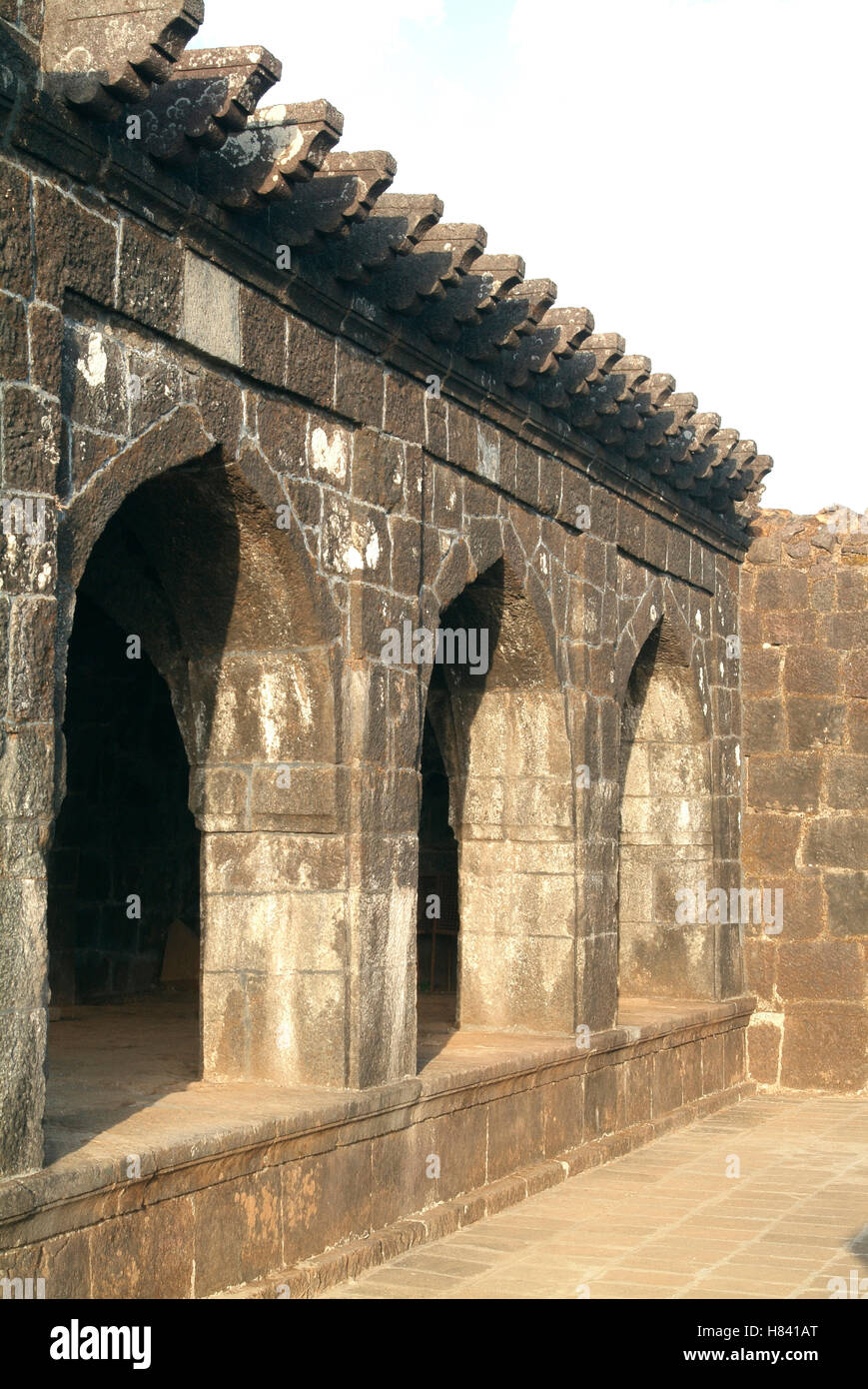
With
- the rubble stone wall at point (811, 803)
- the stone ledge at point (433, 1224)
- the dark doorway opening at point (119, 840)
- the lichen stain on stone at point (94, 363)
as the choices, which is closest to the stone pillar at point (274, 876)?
the stone ledge at point (433, 1224)

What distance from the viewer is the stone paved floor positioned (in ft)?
16.6

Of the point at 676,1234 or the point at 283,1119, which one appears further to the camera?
the point at 676,1234

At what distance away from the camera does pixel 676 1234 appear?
5.86 metres

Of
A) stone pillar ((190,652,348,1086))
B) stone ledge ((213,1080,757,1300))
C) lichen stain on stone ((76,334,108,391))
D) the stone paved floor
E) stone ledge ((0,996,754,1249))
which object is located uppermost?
lichen stain on stone ((76,334,108,391))

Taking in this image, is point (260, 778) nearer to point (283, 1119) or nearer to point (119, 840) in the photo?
point (283, 1119)

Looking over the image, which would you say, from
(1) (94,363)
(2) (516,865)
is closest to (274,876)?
(1) (94,363)

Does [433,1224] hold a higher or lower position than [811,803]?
lower

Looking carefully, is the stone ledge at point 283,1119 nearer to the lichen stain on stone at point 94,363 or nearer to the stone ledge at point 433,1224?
the stone ledge at point 433,1224

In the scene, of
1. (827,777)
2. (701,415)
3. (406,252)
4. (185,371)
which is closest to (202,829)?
(185,371)

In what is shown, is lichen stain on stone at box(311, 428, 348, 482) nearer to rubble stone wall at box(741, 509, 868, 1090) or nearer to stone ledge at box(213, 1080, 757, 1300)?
stone ledge at box(213, 1080, 757, 1300)

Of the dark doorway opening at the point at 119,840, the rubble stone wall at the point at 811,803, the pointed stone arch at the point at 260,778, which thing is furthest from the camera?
the rubble stone wall at the point at 811,803

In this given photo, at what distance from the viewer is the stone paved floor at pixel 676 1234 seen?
5.07 metres

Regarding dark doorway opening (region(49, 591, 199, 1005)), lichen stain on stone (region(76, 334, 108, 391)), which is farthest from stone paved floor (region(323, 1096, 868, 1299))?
dark doorway opening (region(49, 591, 199, 1005))

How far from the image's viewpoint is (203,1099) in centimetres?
505
